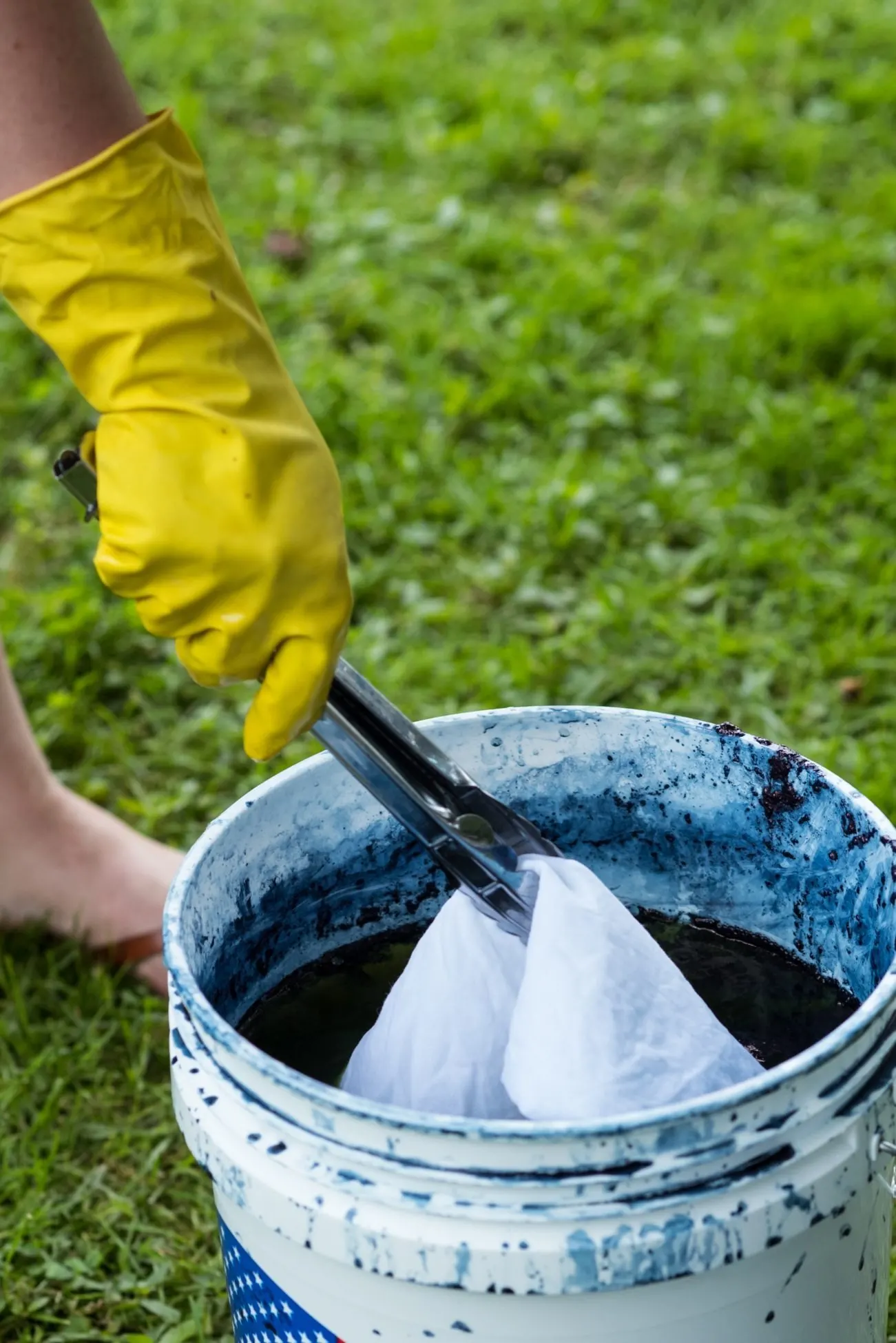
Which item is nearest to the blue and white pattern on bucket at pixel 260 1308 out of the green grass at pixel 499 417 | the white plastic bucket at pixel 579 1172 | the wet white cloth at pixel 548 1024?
the white plastic bucket at pixel 579 1172

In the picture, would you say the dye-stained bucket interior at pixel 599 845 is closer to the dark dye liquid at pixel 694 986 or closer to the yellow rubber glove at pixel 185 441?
the dark dye liquid at pixel 694 986

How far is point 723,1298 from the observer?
1108mm

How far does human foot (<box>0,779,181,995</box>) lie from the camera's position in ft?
7.27

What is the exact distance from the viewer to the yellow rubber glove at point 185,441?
1.33 meters

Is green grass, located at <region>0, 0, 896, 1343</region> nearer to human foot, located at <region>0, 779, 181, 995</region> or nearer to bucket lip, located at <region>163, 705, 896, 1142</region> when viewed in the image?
human foot, located at <region>0, 779, 181, 995</region>

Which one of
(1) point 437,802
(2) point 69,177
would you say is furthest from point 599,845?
(2) point 69,177

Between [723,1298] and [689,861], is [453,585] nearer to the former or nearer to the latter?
[689,861]

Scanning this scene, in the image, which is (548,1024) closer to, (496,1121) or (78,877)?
(496,1121)

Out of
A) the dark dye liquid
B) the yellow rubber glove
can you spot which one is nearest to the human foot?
the dark dye liquid

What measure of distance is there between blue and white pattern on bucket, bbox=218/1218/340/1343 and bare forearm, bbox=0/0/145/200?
0.92 m

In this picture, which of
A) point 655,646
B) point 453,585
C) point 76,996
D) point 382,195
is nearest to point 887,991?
point 76,996

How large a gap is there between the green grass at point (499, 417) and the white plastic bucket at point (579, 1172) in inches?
25.2

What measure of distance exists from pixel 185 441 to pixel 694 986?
0.71m

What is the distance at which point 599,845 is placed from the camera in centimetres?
163
